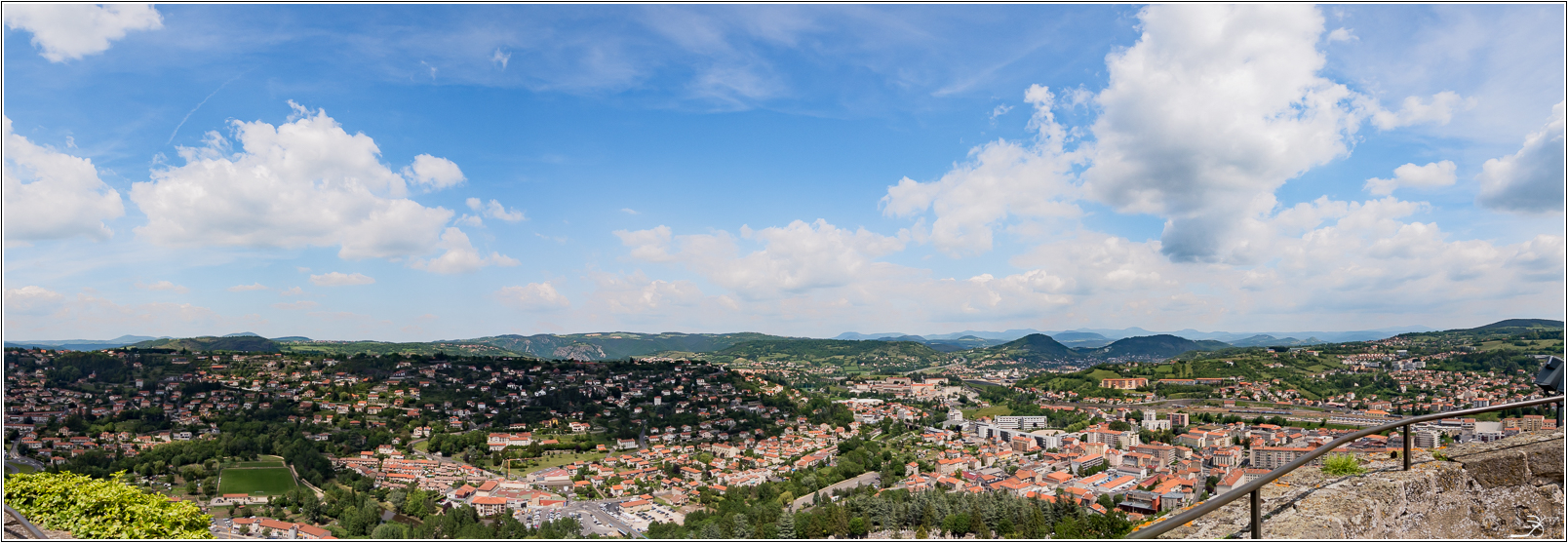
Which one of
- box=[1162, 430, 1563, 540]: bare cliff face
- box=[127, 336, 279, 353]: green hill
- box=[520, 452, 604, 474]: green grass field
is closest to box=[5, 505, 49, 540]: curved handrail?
box=[1162, 430, 1563, 540]: bare cliff face

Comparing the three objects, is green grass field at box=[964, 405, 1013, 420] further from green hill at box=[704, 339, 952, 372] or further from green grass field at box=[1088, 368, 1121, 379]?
green hill at box=[704, 339, 952, 372]

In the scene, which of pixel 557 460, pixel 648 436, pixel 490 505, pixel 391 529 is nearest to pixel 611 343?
Answer: pixel 648 436

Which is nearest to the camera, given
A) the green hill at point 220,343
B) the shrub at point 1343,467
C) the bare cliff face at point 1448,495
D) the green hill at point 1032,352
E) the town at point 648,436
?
the bare cliff face at point 1448,495

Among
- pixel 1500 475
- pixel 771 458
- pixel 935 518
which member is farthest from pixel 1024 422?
pixel 1500 475

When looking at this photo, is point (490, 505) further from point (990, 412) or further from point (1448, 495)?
point (990, 412)

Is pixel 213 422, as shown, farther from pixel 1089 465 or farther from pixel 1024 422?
pixel 1024 422

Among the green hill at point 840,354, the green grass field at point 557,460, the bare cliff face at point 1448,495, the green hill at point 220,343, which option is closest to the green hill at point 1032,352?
the green hill at point 840,354

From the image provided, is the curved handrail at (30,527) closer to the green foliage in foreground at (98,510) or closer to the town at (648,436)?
the green foliage in foreground at (98,510)
